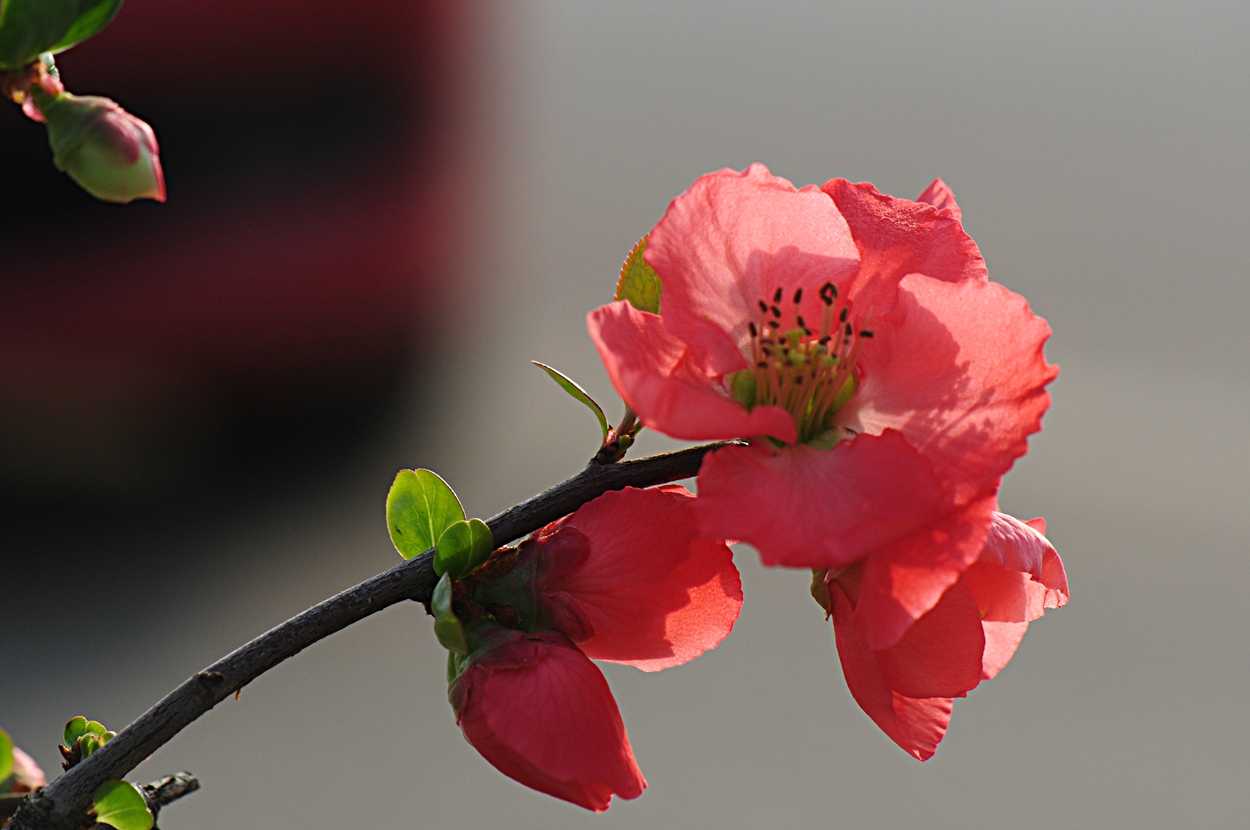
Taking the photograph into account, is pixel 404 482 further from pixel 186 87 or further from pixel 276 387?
pixel 276 387

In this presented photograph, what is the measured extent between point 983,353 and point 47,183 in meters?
1.53

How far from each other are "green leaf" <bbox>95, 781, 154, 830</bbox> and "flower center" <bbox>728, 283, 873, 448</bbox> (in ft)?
0.54

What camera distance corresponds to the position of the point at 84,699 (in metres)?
1.44

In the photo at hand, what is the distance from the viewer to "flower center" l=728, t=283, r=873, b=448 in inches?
13.3

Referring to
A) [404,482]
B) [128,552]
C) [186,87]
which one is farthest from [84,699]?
[404,482]

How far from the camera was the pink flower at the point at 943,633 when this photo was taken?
1.08 feet

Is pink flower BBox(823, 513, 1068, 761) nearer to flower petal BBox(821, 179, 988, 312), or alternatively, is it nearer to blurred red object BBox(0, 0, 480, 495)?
flower petal BBox(821, 179, 988, 312)

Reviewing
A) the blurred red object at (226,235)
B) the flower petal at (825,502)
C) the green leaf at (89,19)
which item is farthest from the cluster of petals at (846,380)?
the blurred red object at (226,235)

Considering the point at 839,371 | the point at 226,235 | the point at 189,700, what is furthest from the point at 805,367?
the point at 226,235

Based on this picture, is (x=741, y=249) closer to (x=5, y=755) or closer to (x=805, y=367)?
(x=805, y=367)

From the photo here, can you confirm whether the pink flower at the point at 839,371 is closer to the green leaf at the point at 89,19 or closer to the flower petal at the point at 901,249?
the flower petal at the point at 901,249

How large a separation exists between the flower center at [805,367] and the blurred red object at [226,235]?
1366 millimetres

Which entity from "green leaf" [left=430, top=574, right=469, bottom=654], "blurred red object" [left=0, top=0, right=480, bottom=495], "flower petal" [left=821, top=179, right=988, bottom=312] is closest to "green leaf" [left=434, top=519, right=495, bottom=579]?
"green leaf" [left=430, top=574, right=469, bottom=654]

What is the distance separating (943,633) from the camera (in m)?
0.33
